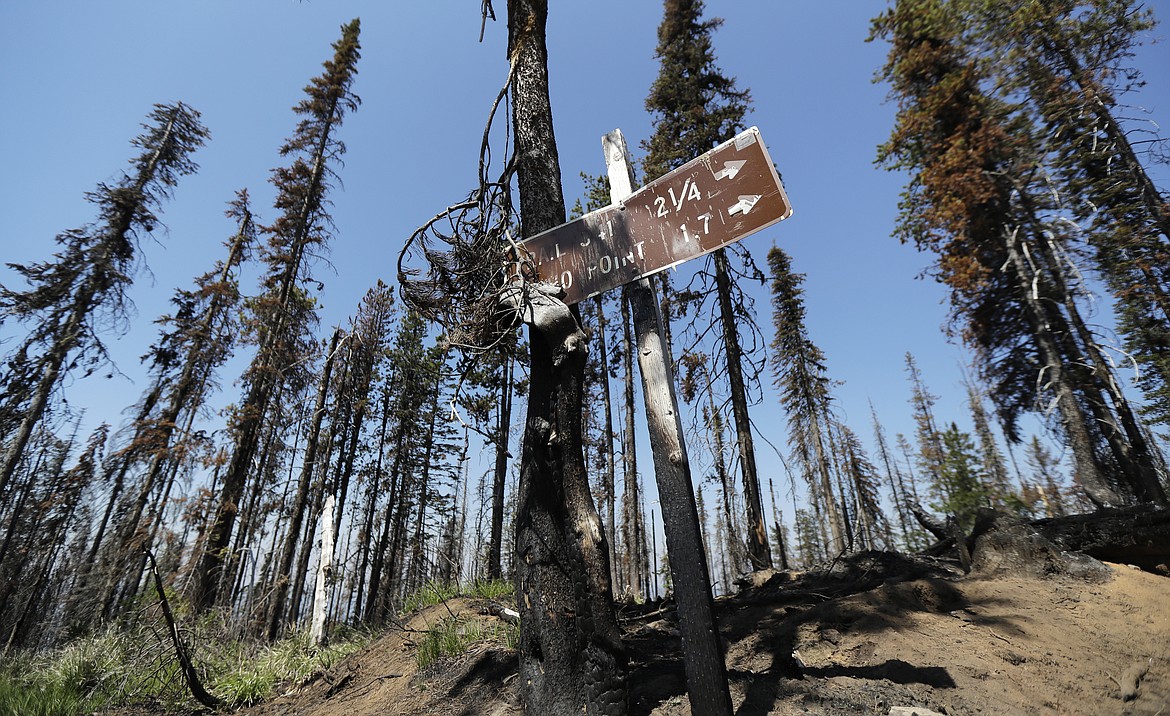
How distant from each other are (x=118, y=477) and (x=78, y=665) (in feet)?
50.5

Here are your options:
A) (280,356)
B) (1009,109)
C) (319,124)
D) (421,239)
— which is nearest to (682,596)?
(421,239)

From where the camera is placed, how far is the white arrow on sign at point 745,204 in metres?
2.13

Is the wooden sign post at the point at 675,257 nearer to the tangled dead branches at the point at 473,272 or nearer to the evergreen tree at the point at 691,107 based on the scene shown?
the tangled dead branches at the point at 473,272

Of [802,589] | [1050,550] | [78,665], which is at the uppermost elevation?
[1050,550]

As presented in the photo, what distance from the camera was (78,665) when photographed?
5902mm

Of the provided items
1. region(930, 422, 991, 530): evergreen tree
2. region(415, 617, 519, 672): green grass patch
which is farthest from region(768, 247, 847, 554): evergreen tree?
region(415, 617, 519, 672): green grass patch

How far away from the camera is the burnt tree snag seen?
7.40 feet

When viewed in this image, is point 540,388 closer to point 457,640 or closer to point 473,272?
point 473,272

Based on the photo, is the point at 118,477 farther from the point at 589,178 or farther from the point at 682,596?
the point at 682,596

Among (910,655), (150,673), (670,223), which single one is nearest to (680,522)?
(670,223)

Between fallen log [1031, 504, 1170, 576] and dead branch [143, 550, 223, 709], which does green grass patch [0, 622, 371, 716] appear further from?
fallen log [1031, 504, 1170, 576]

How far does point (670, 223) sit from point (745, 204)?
0.38 meters

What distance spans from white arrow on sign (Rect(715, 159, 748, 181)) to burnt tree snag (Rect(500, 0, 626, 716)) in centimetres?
→ 105

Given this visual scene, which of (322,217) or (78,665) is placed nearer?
(78,665)
